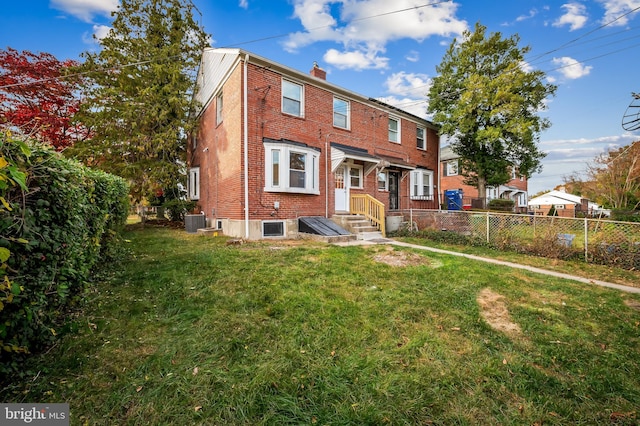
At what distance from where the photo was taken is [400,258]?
6.47 m

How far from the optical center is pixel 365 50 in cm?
1283

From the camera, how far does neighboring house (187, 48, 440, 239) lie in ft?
32.5

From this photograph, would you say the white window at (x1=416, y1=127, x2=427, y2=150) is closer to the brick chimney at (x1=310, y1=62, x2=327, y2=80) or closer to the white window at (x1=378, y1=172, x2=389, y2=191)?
the white window at (x1=378, y1=172, x2=389, y2=191)

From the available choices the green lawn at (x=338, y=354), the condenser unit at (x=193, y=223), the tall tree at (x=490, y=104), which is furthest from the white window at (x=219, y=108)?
the tall tree at (x=490, y=104)

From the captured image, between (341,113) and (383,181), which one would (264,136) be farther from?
(383,181)

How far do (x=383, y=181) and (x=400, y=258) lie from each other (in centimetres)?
862

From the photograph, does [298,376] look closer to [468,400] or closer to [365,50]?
[468,400]

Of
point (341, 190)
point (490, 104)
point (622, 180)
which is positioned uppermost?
point (490, 104)

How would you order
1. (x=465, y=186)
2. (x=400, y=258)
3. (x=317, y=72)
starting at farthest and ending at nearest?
(x=465, y=186) → (x=317, y=72) → (x=400, y=258)

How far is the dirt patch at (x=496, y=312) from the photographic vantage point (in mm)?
3471

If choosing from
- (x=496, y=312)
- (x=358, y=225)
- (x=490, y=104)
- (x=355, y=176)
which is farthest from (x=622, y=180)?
(x=496, y=312)

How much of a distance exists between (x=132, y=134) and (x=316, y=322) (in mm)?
14529

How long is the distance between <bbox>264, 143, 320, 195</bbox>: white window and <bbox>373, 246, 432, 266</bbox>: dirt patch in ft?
15.6

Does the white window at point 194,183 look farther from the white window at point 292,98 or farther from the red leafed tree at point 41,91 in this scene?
the white window at point 292,98
